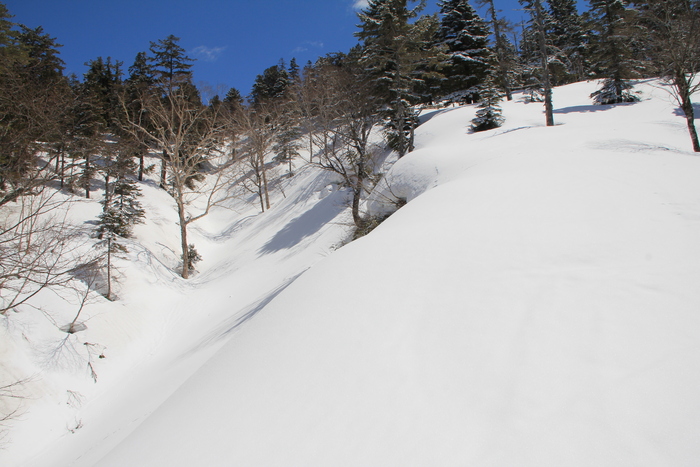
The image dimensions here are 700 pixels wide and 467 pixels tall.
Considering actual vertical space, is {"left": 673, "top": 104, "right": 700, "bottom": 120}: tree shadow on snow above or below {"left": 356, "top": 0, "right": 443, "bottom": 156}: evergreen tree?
below

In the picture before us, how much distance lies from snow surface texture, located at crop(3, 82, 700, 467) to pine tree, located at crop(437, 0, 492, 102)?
21.4m

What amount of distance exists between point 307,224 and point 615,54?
19855 millimetres

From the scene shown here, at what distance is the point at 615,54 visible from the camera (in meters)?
17.6

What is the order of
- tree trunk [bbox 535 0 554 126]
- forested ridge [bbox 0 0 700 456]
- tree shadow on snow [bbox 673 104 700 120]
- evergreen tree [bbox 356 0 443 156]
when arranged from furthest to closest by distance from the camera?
evergreen tree [bbox 356 0 443 156] < tree trunk [bbox 535 0 554 126] < tree shadow on snow [bbox 673 104 700 120] < forested ridge [bbox 0 0 700 456]

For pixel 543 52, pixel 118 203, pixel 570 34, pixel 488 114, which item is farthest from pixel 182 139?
pixel 570 34

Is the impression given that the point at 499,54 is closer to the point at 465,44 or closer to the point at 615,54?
the point at 465,44

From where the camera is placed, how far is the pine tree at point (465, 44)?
24.1 metres

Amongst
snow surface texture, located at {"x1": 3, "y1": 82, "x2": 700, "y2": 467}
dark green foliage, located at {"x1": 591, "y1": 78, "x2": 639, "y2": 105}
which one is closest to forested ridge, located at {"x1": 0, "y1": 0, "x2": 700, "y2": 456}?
dark green foliage, located at {"x1": 591, "y1": 78, "x2": 639, "y2": 105}

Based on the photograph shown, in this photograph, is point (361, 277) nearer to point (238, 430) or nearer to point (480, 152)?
point (238, 430)

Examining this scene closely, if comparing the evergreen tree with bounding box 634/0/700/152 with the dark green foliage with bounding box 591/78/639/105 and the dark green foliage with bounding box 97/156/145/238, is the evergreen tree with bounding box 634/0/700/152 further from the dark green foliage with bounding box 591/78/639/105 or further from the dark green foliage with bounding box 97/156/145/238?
the dark green foliage with bounding box 97/156/145/238

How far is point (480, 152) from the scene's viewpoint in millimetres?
9125

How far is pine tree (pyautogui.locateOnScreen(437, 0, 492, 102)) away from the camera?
2414 cm

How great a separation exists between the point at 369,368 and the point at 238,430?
124 cm

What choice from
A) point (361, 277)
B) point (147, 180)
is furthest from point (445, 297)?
point (147, 180)
